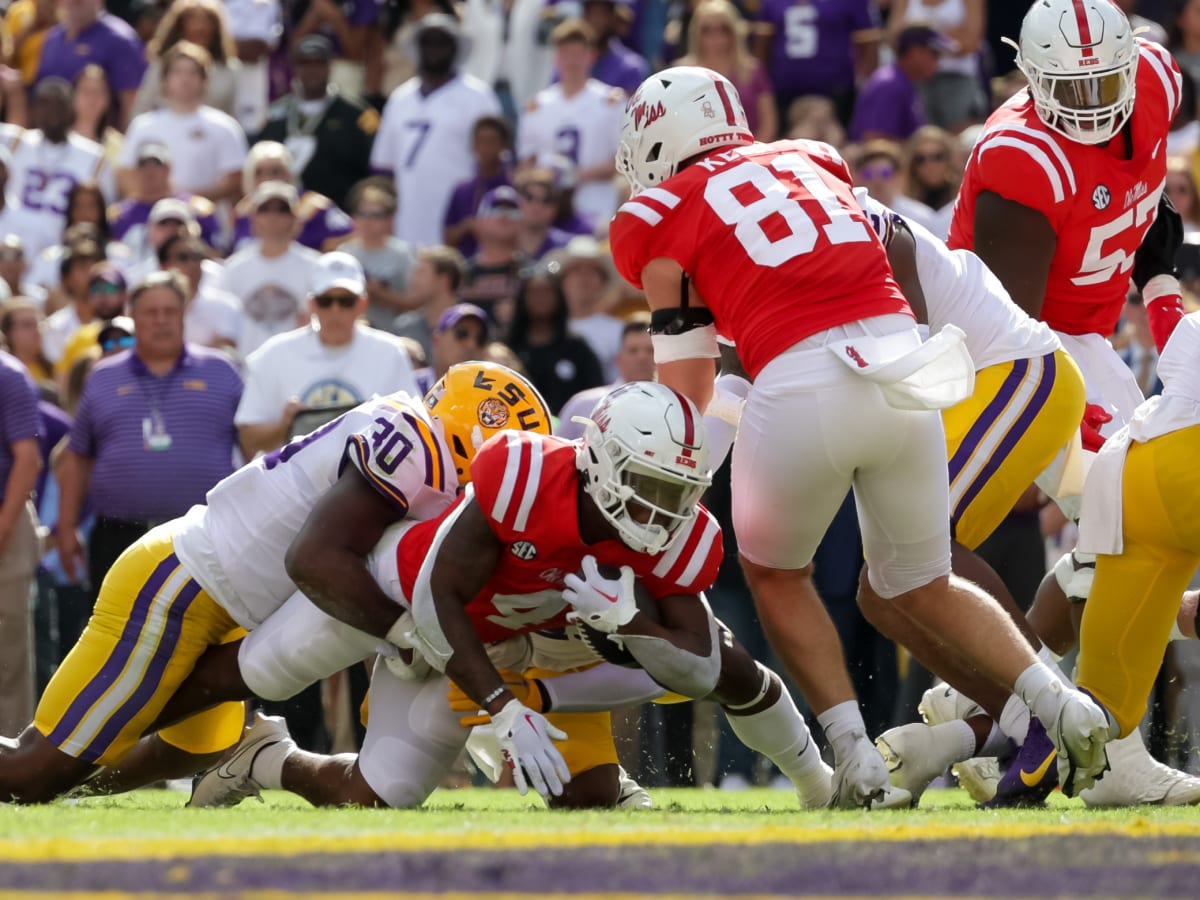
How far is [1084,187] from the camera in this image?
19.8 feet

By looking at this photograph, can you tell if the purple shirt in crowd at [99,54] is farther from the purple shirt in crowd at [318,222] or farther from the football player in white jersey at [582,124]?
the football player in white jersey at [582,124]

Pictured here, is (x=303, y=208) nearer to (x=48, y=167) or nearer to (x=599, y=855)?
(x=48, y=167)

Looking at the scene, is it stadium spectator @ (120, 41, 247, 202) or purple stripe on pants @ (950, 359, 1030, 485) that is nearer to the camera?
purple stripe on pants @ (950, 359, 1030, 485)

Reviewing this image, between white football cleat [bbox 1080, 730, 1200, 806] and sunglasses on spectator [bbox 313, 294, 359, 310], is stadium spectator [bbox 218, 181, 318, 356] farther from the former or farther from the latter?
white football cleat [bbox 1080, 730, 1200, 806]

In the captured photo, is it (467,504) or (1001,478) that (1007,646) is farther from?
(467,504)

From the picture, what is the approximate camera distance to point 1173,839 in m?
4.37

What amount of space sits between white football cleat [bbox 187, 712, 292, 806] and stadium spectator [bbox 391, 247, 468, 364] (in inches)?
163

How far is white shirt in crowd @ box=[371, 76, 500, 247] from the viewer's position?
12.1 metres

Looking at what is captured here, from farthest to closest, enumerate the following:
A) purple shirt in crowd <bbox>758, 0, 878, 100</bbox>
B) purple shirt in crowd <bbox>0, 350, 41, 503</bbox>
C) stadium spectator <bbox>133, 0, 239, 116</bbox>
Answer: stadium spectator <bbox>133, 0, 239, 116</bbox> → purple shirt in crowd <bbox>758, 0, 878, 100</bbox> → purple shirt in crowd <bbox>0, 350, 41, 503</bbox>

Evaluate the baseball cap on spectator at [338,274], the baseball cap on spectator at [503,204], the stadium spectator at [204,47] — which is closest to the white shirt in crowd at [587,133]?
the baseball cap on spectator at [503,204]

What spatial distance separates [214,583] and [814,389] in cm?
196

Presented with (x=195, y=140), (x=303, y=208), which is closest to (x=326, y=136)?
(x=195, y=140)

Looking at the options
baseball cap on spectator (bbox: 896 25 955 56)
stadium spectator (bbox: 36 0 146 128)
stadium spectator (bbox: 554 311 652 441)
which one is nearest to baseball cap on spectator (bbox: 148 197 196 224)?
stadium spectator (bbox: 554 311 652 441)

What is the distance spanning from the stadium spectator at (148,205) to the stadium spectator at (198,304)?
111 cm
